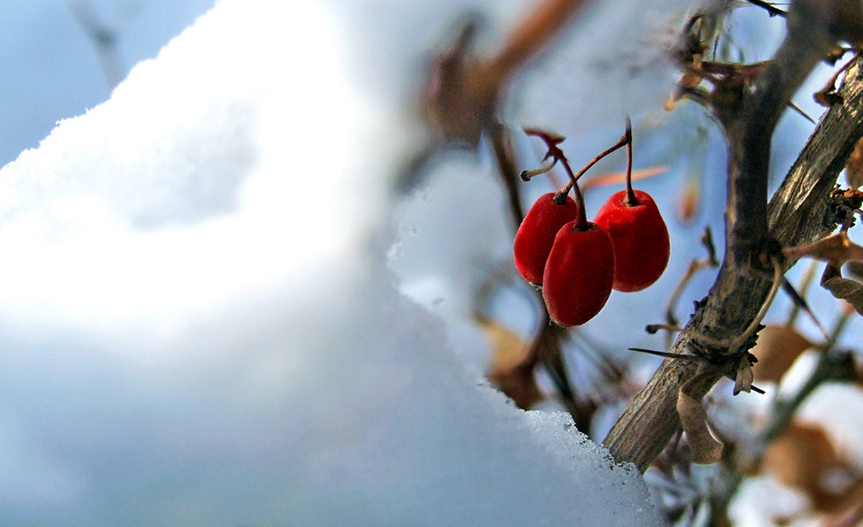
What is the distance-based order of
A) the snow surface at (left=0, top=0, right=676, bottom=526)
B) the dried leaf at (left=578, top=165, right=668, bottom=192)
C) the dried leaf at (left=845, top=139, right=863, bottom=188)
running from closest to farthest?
the snow surface at (left=0, top=0, right=676, bottom=526) → the dried leaf at (left=845, top=139, right=863, bottom=188) → the dried leaf at (left=578, top=165, right=668, bottom=192)

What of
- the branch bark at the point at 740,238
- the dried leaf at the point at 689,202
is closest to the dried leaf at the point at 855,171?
the branch bark at the point at 740,238

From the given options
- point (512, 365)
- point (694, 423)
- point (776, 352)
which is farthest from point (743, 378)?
point (512, 365)

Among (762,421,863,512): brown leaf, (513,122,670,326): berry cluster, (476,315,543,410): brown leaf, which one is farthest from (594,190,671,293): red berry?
(762,421,863,512): brown leaf

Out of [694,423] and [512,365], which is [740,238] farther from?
[512,365]

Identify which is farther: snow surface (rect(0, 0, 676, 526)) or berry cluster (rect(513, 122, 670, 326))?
berry cluster (rect(513, 122, 670, 326))

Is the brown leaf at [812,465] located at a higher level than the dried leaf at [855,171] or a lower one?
lower

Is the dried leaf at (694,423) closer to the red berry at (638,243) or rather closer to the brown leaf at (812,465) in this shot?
the red berry at (638,243)

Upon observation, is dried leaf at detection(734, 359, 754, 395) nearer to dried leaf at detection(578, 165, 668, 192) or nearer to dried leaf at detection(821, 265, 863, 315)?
dried leaf at detection(821, 265, 863, 315)
